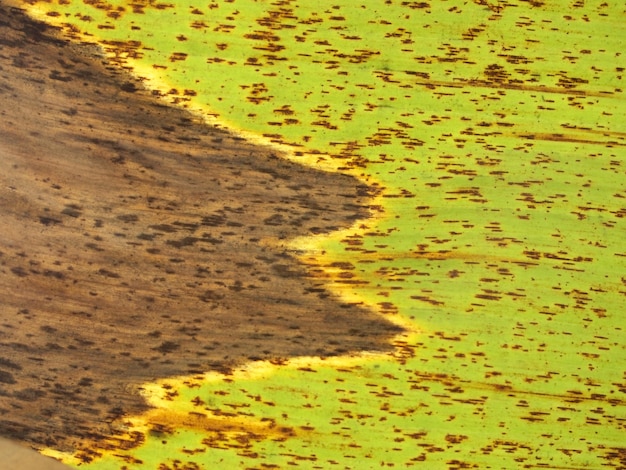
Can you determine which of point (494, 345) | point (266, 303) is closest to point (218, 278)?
point (266, 303)

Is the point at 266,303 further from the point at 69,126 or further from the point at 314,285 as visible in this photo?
the point at 69,126

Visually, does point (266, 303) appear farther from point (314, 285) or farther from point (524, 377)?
point (524, 377)

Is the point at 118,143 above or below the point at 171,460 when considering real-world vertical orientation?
above

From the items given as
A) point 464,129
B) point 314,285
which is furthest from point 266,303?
point 464,129

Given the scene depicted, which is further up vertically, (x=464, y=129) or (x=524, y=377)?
(x=464, y=129)
